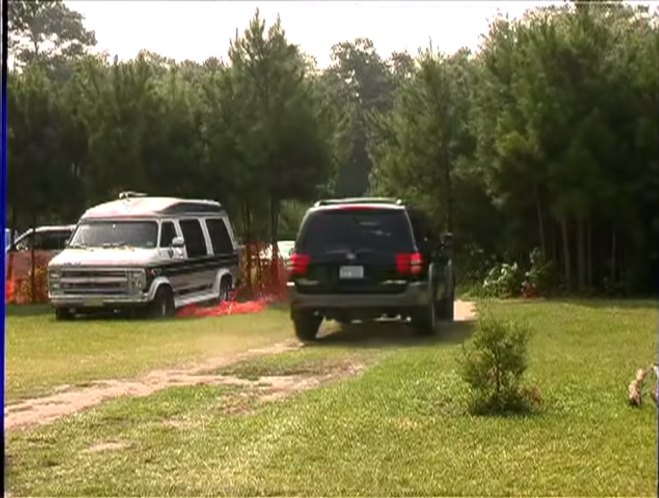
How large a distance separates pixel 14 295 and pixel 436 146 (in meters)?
2.39

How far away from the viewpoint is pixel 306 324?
6.04 meters

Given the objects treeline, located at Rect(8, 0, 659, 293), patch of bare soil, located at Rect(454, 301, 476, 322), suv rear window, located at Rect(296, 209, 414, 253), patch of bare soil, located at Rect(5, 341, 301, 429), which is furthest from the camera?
patch of bare soil, located at Rect(5, 341, 301, 429)

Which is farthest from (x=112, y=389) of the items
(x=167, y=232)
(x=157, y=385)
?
(x=167, y=232)


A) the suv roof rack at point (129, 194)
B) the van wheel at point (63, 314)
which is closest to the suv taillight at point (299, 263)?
the suv roof rack at point (129, 194)

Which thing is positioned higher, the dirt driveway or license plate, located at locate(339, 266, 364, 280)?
license plate, located at locate(339, 266, 364, 280)

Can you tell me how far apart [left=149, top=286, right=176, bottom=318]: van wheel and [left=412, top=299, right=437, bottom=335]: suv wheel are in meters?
1.31

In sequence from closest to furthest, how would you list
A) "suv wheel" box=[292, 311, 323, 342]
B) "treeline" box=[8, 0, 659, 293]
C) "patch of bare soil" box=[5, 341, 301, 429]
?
"treeline" box=[8, 0, 659, 293] < "suv wheel" box=[292, 311, 323, 342] < "patch of bare soil" box=[5, 341, 301, 429]

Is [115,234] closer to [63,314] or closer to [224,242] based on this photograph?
[63,314]

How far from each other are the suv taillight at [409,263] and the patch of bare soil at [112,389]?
Answer: 0.83 meters

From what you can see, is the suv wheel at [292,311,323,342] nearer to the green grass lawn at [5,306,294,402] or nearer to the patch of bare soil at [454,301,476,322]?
the green grass lawn at [5,306,294,402]

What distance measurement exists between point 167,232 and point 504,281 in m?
1.87

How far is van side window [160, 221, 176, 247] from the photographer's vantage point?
627 cm

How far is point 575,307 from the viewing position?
5746 mm

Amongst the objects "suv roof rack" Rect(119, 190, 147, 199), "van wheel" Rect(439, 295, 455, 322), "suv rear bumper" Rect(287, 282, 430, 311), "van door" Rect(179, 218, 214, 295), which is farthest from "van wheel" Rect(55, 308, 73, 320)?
"van wheel" Rect(439, 295, 455, 322)
